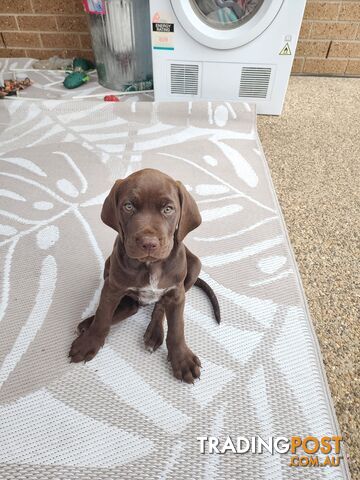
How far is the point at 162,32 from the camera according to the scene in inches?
91.8

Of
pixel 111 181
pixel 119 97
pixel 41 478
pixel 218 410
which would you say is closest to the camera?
pixel 41 478

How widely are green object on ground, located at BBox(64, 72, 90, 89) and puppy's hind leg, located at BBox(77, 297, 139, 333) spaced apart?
2.32m

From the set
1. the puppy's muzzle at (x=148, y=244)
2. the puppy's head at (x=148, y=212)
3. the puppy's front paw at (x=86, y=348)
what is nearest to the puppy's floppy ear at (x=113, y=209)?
the puppy's head at (x=148, y=212)

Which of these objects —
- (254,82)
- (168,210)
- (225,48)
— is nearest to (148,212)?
(168,210)

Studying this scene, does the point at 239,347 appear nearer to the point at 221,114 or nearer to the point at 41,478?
the point at 41,478

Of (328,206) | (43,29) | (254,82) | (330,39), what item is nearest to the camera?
(328,206)

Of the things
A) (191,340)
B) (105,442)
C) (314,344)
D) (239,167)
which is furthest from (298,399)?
(239,167)

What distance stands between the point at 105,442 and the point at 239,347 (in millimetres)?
520

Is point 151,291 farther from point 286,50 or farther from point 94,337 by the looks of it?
point 286,50

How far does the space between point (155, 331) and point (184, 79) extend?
2036 mm

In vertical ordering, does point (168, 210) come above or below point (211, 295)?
above

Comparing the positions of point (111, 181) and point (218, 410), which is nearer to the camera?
point (218, 410)

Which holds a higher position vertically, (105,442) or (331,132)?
(105,442)

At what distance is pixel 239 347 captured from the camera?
1.21m
